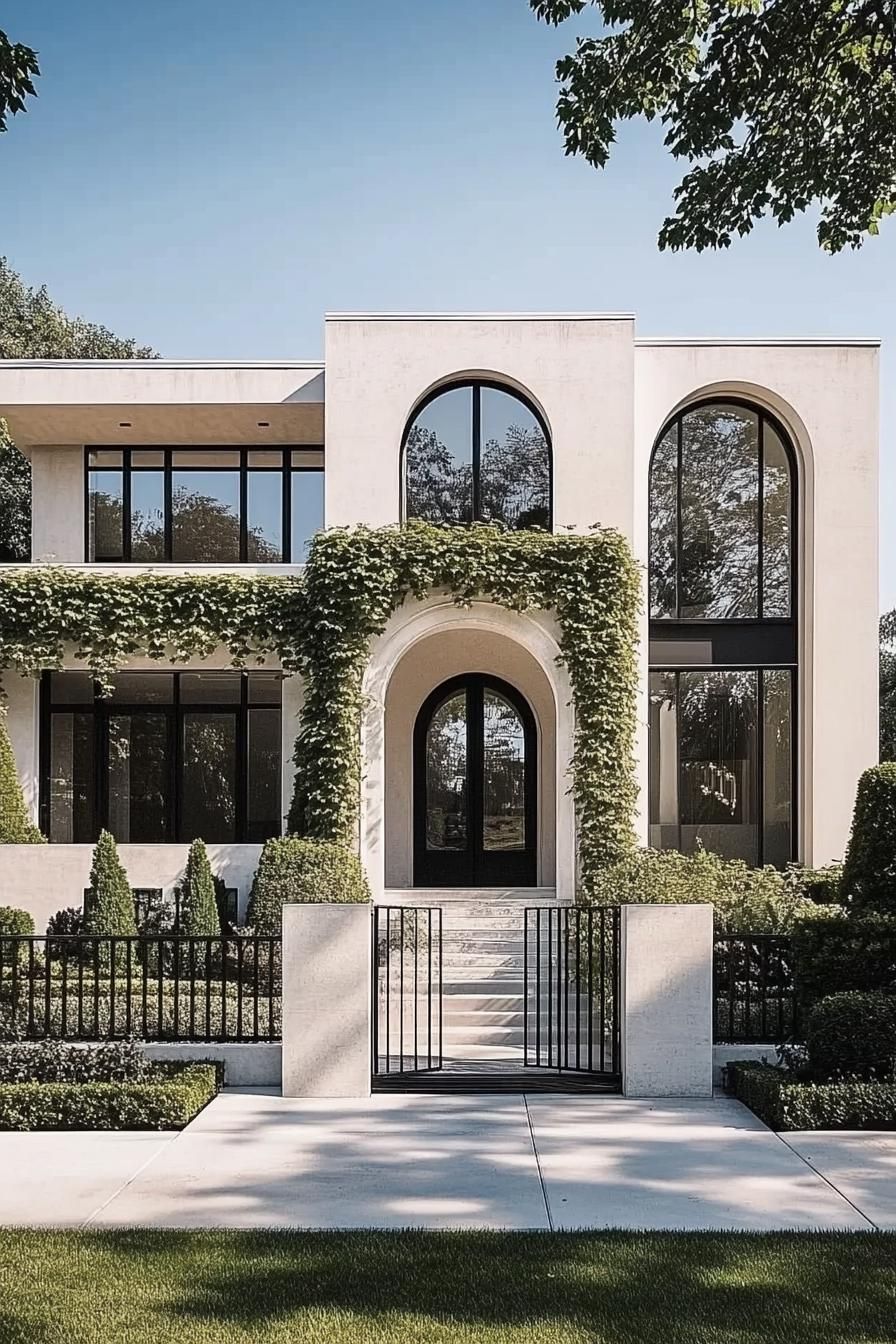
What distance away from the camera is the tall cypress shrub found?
43.0 feet

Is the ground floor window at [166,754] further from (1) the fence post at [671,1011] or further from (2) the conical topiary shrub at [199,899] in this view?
(1) the fence post at [671,1011]

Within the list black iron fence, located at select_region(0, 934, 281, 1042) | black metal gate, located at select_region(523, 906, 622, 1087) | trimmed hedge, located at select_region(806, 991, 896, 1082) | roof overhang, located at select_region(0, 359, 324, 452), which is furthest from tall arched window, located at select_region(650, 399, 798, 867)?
trimmed hedge, located at select_region(806, 991, 896, 1082)

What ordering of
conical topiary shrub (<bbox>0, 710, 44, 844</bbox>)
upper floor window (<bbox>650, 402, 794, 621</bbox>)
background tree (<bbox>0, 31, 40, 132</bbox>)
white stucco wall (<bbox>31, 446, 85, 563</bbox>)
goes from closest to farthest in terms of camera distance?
1. background tree (<bbox>0, 31, 40, 132</bbox>)
2. conical topiary shrub (<bbox>0, 710, 44, 844</bbox>)
3. upper floor window (<bbox>650, 402, 794, 621</bbox>)
4. white stucco wall (<bbox>31, 446, 85, 563</bbox>)

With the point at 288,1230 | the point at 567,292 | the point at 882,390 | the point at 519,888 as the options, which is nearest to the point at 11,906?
the point at 519,888

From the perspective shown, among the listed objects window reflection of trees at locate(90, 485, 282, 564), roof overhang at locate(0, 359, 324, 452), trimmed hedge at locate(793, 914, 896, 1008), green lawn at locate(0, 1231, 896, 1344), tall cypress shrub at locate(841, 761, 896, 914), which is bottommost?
green lawn at locate(0, 1231, 896, 1344)

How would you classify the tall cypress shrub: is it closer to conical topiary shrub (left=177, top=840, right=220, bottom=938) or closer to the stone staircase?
the stone staircase

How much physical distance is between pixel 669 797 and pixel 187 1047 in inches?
387

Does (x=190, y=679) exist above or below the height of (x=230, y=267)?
below

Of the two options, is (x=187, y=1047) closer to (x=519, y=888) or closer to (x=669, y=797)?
(x=519, y=888)

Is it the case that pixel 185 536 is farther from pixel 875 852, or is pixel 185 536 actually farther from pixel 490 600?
pixel 875 852

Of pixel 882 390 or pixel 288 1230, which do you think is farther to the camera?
pixel 882 390

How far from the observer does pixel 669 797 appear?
1864 centimetres

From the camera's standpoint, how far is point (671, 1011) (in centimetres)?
1025

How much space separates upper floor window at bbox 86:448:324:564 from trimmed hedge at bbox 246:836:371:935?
613 cm
